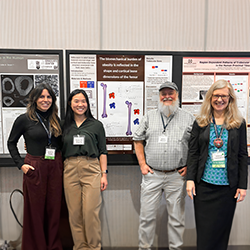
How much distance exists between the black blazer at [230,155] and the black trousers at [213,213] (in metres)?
0.09

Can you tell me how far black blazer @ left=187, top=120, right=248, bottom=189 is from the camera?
1.65m

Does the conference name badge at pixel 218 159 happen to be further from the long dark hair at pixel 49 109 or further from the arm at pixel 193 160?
the long dark hair at pixel 49 109

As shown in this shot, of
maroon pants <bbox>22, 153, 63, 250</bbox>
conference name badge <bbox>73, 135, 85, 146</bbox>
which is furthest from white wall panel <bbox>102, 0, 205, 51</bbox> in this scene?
maroon pants <bbox>22, 153, 63, 250</bbox>

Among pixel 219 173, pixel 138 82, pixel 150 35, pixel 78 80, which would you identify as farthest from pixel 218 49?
pixel 78 80

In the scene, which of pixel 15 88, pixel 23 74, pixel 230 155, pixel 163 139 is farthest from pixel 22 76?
pixel 230 155

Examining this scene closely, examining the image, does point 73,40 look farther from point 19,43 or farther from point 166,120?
point 166,120

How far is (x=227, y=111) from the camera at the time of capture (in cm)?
171

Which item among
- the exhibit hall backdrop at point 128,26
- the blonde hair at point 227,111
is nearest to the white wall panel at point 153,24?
the exhibit hall backdrop at point 128,26

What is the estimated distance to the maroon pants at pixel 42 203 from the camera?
5.90ft

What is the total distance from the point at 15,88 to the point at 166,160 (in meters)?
1.68

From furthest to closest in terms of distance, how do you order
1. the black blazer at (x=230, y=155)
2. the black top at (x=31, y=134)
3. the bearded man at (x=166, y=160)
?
1. the bearded man at (x=166, y=160)
2. the black top at (x=31, y=134)
3. the black blazer at (x=230, y=155)

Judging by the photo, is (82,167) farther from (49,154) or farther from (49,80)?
(49,80)

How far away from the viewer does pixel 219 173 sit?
1.67m

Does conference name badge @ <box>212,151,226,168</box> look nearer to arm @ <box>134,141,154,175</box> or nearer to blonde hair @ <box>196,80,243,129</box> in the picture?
blonde hair @ <box>196,80,243,129</box>
